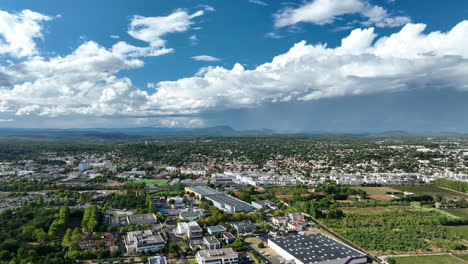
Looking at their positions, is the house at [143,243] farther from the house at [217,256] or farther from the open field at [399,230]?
the open field at [399,230]

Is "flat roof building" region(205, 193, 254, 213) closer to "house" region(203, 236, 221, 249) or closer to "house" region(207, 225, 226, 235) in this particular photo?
"house" region(207, 225, 226, 235)

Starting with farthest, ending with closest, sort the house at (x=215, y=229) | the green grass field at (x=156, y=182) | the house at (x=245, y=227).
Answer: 1. the green grass field at (x=156, y=182)
2. the house at (x=245, y=227)
3. the house at (x=215, y=229)

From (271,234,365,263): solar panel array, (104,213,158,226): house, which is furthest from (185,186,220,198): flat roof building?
(271,234,365,263): solar panel array

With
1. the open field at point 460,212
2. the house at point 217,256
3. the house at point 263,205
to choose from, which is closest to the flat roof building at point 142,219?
the house at point 217,256

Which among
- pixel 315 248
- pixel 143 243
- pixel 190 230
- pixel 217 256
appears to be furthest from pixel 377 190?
pixel 143 243

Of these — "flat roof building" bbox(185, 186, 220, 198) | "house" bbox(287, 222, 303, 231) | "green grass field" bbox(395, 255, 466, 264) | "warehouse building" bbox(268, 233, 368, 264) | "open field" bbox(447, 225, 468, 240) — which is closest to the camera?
"warehouse building" bbox(268, 233, 368, 264)

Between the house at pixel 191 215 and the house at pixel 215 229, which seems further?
the house at pixel 191 215

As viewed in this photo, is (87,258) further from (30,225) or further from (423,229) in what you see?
(423,229)
